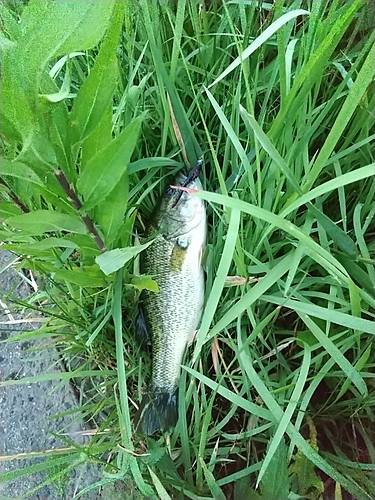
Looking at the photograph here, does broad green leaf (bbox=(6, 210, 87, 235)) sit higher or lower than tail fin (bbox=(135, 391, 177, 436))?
higher

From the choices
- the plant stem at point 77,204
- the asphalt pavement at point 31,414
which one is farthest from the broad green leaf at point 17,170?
the asphalt pavement at point 31,414

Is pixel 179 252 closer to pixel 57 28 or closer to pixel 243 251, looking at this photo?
pixel 243 251

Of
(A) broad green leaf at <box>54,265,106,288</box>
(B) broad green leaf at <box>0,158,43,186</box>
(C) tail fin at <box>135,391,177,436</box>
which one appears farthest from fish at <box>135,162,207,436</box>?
(B) broad green leaf at <box>0,158,43,186</box>

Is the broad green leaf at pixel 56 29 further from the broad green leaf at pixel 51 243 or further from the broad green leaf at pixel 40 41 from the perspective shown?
the broad green leaf at pixel 51 243

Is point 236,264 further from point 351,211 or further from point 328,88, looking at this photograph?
point 328,88

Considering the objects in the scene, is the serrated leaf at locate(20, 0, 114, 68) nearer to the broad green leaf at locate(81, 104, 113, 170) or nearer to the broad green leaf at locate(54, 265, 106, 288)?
the broad green leaf at locate(81, 104, 113, 170)
